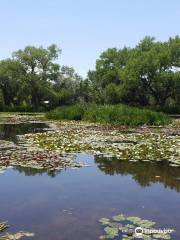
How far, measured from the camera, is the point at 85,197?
333 inches

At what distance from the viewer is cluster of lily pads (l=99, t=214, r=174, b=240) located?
598 cm

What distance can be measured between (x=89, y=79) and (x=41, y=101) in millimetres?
10530

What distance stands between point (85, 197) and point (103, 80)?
58.9m

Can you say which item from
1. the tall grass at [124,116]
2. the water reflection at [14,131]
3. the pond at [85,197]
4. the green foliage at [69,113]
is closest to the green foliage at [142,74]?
the green foliage at [69,113]

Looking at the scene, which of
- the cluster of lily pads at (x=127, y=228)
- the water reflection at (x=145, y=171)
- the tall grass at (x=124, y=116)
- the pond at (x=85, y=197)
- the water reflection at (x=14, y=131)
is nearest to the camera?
the cluster of lily pads at (x=127, y=228)

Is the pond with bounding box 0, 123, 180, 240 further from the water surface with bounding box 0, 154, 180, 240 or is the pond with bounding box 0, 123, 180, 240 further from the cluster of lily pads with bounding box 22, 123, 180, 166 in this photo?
the cluster of lily pads with bounding box 22, 123, 180, 166

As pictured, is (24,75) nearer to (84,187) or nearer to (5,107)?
(5,107)

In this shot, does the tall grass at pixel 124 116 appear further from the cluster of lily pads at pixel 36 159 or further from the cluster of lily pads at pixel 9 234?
the cluster of lily pads at pixel 9 234

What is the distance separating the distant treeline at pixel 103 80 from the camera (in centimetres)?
5803

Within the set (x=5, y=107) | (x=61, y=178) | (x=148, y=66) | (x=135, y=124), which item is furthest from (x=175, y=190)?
(x=5, y=107)

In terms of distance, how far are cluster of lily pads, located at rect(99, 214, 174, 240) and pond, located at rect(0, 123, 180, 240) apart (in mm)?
136

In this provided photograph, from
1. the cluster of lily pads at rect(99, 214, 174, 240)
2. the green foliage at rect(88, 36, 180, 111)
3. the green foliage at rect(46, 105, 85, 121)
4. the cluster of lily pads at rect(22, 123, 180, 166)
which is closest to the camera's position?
the cluster of lily pads at rect(99, 214, 174, 240)

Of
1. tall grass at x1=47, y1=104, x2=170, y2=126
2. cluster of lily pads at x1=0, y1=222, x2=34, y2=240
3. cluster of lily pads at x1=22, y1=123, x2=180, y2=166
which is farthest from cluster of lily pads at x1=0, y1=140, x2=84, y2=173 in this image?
tall grass at x1=47, y1=104, x2=170, y2=126

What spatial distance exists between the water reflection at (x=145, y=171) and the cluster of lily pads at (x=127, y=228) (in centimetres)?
280
